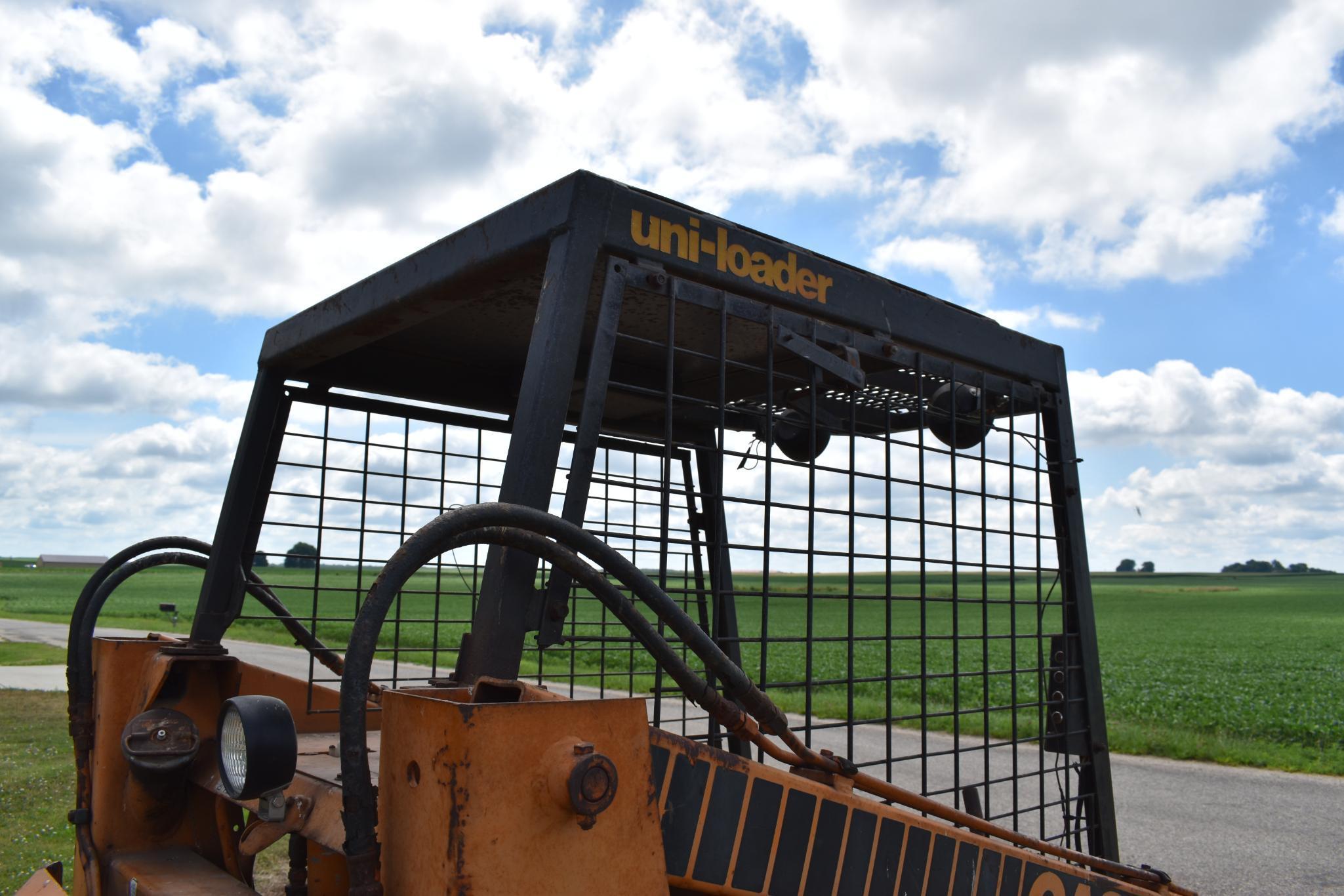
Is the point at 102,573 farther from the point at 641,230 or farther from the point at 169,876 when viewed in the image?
the point at 641,230

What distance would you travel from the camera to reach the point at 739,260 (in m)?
2.55

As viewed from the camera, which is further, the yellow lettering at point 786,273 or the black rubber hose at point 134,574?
the black rubber hose at point 134,574

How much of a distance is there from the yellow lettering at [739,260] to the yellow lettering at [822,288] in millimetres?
261

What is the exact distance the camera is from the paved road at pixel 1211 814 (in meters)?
6.97

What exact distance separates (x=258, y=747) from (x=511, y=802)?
2.05ft

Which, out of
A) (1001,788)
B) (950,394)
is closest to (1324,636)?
(1001,788)

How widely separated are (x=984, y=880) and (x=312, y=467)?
7.78 ft

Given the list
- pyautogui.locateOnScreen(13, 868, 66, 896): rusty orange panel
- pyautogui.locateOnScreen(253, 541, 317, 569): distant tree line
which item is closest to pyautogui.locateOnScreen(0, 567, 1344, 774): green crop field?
pyautogui.locateOnScreen(253, 541, 317, 569): distant tree line

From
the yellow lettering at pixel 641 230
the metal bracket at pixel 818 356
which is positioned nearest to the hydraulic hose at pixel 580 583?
the yellow lettering at pixel 641 230

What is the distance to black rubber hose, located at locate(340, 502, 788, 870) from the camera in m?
1.54

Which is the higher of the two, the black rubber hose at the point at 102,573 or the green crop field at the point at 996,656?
the black rubber hose at the point at 102,573

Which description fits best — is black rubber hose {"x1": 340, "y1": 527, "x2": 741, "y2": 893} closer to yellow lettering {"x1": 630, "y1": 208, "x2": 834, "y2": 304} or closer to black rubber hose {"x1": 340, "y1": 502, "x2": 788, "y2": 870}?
black rubber hose {"x1": 340, "y1": 502, "x2": 788, "y2": 870}

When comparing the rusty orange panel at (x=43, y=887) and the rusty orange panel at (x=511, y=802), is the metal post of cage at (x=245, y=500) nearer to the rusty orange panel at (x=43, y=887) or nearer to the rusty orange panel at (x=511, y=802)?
the rusty orange panel at (x=43, y=887)

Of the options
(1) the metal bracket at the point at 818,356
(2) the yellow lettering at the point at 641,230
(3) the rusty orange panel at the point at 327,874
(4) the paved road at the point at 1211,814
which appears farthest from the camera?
(4) the paved road at the point at 1211,814
